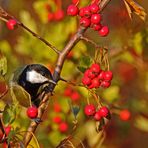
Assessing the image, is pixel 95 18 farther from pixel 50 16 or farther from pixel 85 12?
pixel 50 16

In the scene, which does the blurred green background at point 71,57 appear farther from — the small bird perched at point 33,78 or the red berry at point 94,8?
the red berry at point 94,8

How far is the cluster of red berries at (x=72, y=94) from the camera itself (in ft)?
11.7

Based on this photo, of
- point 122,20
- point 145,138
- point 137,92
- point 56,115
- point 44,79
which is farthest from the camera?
point 145,138

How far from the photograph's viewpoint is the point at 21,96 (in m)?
2.41

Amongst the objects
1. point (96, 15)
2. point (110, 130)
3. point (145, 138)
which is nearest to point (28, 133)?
point (96, 15)

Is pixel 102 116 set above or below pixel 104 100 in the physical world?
above

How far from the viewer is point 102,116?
2.49m

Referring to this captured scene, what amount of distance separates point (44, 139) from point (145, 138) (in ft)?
6.78

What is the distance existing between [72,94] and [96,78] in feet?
3.81

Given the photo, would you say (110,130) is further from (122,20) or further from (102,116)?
Answer: (102,116)

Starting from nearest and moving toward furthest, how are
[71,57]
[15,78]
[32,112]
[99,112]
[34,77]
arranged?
1. [32,112]
2. [99,112]
3. [15,78]
4. [34,77]
5. [71,57]

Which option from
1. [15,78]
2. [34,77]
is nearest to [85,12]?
[15,78]

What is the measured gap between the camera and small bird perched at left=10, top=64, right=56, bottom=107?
109 inches

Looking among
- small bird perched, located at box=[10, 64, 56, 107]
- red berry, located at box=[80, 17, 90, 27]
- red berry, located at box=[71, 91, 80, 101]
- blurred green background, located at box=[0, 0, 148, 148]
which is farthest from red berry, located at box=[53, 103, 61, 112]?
red berry, located at box=[80, 17, 90, 27]
